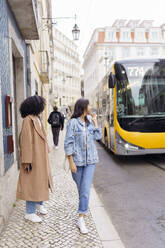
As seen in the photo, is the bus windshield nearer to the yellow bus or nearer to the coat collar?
the yellow bus

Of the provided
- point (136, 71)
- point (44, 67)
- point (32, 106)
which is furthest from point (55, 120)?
point (32, 106)

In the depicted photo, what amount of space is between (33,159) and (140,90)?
506 centimetres

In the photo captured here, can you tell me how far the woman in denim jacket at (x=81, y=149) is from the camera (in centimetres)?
361

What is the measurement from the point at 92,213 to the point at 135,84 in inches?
188

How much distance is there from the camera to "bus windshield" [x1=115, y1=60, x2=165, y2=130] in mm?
7965

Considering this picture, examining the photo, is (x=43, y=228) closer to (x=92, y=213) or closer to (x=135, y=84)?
(x=92, y=213)

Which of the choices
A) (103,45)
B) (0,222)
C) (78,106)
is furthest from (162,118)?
(103,45)

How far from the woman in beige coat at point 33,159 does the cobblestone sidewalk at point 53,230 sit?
227 mm

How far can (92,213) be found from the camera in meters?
4.27

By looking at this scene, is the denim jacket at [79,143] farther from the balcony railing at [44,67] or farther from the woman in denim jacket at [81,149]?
the balcony railing at [44,67]

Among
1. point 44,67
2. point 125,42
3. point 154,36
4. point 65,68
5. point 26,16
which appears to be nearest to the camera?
point 26,16

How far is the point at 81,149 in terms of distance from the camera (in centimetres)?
364

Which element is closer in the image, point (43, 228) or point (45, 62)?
point (43, 228)

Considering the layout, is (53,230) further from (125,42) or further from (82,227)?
(125,42)
